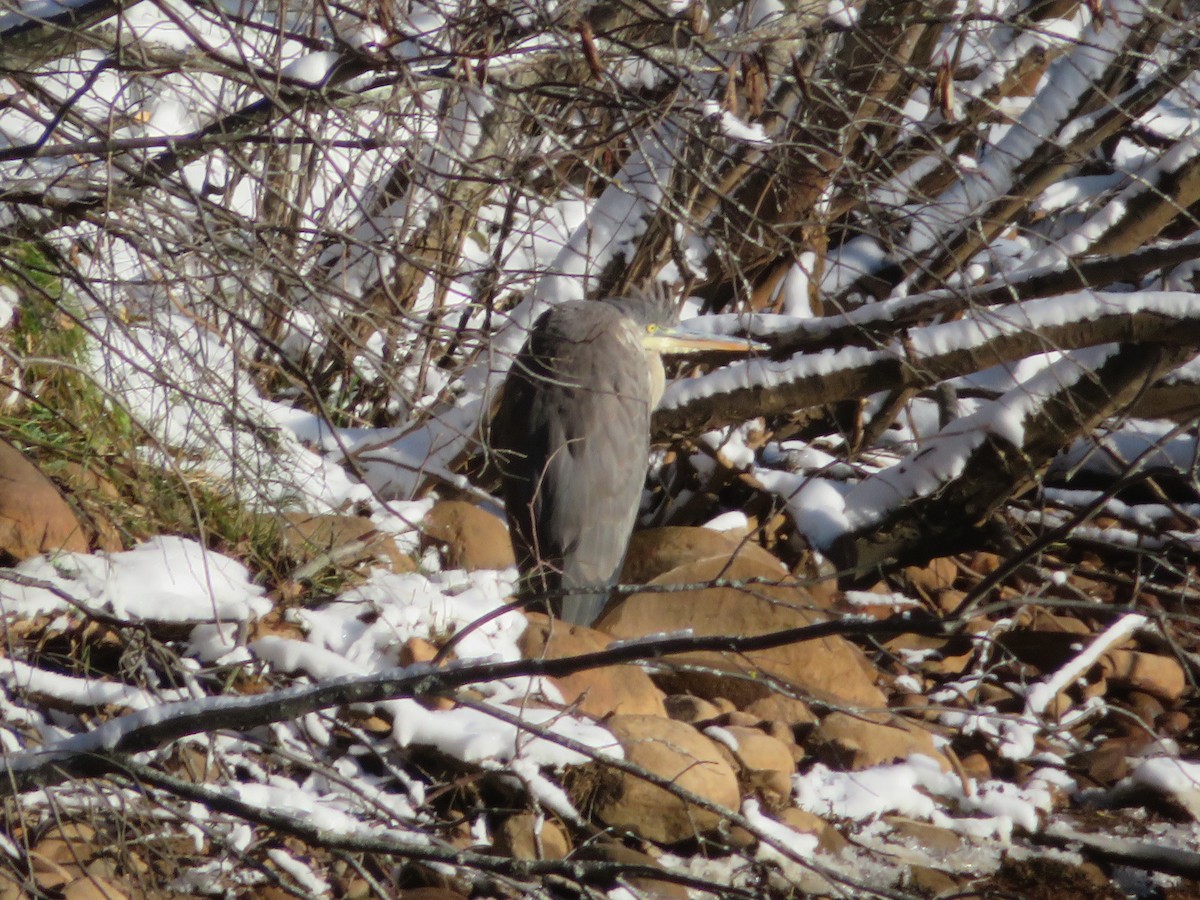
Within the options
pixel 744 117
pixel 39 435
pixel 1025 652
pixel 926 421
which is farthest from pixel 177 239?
pixel 926 421

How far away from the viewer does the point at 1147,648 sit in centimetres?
578

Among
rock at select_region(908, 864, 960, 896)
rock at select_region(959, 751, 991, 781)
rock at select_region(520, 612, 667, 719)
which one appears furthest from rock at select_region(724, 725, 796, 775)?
rock at select_region(959, 751, 991, 781)

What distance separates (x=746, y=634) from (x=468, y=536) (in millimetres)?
1232

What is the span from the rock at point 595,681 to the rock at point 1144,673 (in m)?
2.20

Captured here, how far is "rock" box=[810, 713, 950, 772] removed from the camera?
428 centimetres

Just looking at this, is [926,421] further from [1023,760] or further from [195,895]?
[195,895]

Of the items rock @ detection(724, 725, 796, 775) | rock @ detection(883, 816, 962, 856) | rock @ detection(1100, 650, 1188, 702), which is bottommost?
rock @ detection(883, 816, 962, 856)

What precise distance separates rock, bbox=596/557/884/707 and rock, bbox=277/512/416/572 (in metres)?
0.94

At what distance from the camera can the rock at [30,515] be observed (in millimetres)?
3636

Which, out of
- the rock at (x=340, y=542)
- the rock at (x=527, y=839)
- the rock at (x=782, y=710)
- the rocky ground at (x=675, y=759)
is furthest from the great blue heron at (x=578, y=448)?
the rock at (x=527, y=839)

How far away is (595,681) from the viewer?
157 inches

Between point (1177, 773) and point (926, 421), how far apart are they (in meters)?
2.55

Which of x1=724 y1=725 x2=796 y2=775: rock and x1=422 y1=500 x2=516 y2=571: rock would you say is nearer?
x1=724 y1=725 x2=796 y2=775: rock

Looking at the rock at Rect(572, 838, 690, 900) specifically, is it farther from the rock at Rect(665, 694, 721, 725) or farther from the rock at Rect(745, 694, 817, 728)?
the rock at Rect(745, 694, 817, 728)
